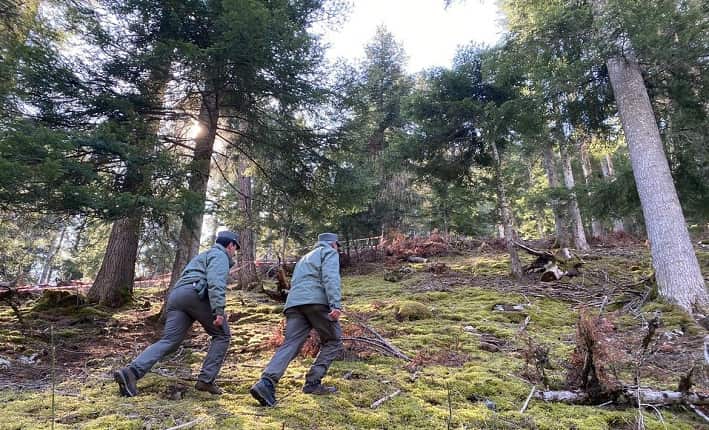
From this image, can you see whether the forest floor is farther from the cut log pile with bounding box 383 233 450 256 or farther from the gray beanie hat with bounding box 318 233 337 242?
the cut log pile with bounding box 383 233 450 256

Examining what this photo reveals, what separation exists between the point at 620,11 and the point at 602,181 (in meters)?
4.13

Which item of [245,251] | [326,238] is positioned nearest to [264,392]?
[326,238]

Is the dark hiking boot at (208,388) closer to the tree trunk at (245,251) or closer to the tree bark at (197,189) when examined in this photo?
the tree bark at (197,189)

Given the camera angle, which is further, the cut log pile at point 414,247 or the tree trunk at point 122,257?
the cut log pile at point 414,247

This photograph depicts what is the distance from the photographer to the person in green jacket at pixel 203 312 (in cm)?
394

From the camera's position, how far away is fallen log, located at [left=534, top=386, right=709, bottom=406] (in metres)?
3.33

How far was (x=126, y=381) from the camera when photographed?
3705 mm

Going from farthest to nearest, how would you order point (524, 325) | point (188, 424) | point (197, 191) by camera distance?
point (197, 191) < point (524, 325) < point (188, 424)

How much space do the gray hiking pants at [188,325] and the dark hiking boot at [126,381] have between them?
0.85 feet

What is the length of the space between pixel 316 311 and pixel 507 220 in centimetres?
823

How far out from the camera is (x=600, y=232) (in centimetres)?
1933

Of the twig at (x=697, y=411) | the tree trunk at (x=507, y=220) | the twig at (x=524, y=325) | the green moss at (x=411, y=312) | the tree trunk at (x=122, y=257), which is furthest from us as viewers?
the tree trunk at (x=507, y=220)

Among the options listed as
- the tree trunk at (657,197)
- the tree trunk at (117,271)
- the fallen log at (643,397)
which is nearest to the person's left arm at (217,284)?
the fallen log at (643,397)

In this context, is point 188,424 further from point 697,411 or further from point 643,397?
point 697,411
